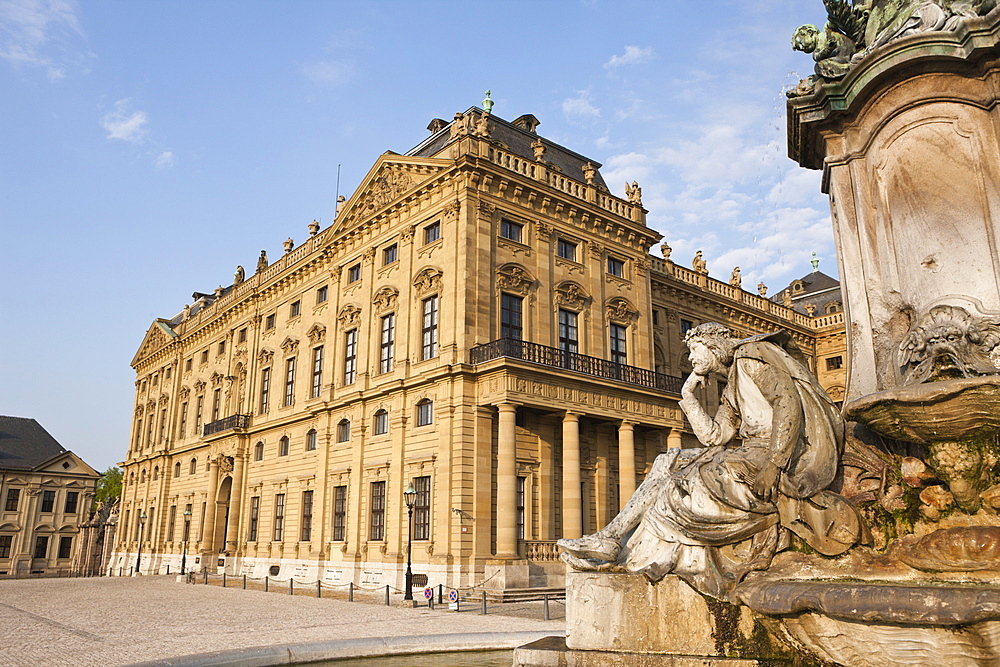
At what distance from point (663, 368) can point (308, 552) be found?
749 inches

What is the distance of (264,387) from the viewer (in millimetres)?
40000

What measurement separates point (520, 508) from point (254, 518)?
60.9 ft

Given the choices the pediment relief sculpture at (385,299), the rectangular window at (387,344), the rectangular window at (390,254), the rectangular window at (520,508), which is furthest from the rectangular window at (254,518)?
the rectangular window at (520,508)

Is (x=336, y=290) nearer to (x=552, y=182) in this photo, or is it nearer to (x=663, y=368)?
(x=552, y=182)

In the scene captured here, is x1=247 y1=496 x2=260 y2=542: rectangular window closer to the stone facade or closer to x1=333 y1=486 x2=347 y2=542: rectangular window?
x1=333 y1=486 x2=347 y2=542: rectangular window

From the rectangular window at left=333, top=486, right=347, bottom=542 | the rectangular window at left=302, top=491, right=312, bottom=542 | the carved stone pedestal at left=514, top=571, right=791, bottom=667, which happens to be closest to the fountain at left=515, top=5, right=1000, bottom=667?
the carved stone pedestal at left=514, top=571, right=791, bottom=667

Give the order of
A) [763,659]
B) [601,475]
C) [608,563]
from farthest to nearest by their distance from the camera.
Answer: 1. [601,475]
2. [608,563]
3. [763,659]

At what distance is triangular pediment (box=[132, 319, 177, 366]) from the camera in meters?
55.6

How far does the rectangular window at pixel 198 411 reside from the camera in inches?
1879

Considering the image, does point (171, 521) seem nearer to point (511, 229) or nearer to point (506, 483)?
point (506, 483)

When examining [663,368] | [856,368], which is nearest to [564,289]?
[663,368]

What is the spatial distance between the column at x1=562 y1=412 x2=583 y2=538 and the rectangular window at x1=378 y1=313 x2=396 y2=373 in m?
8.36

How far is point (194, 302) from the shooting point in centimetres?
6316

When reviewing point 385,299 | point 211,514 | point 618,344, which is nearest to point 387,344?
point 385,299
